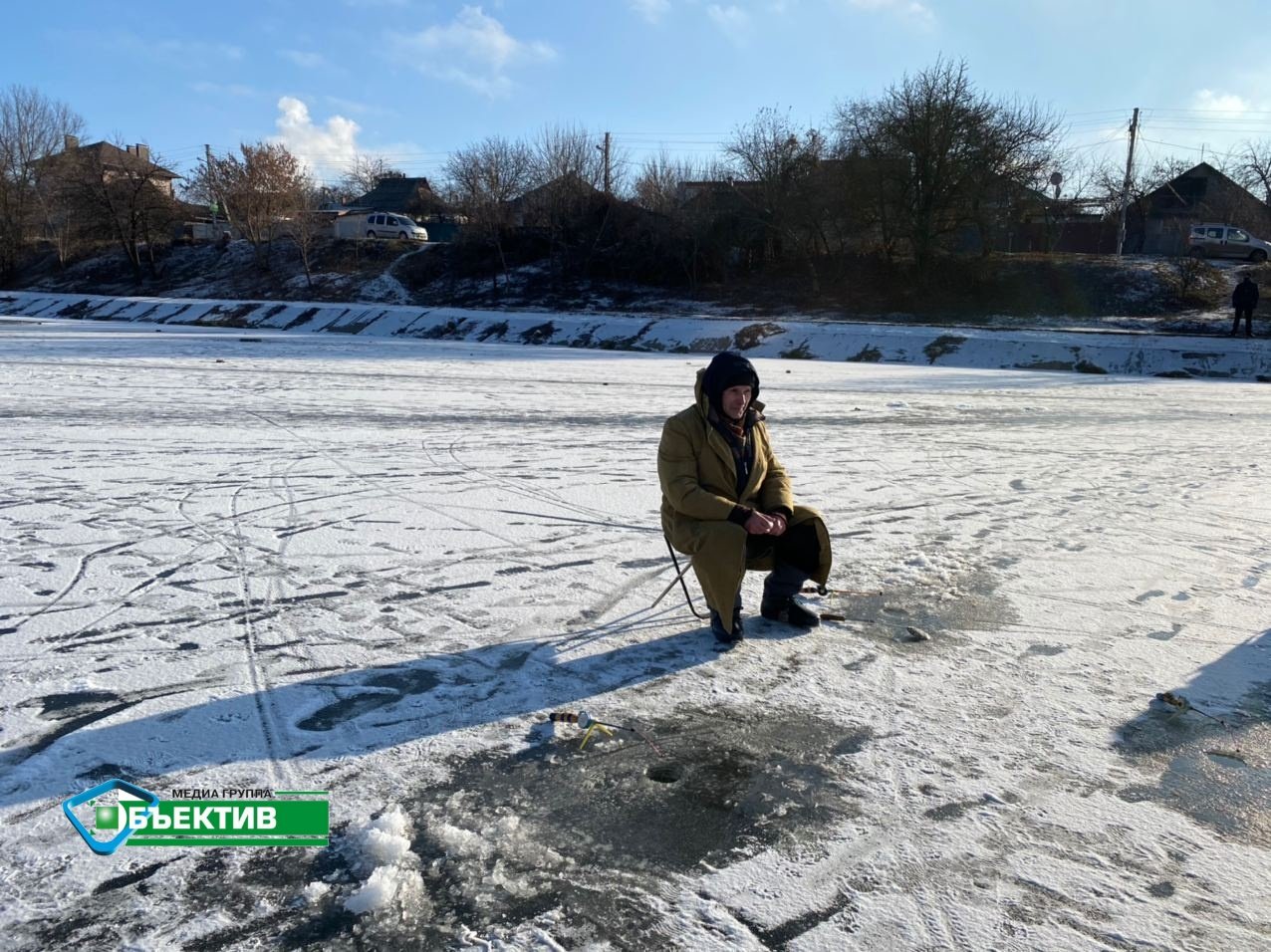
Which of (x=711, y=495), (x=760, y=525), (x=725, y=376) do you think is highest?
(x=725, y=376)

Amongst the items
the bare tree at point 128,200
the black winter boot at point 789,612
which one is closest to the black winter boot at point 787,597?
the black winter boot at point 789,612

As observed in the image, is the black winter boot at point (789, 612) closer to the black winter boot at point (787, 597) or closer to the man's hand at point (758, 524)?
the black winter boot at point (787, 597)

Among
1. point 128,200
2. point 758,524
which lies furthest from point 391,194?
point 758,524

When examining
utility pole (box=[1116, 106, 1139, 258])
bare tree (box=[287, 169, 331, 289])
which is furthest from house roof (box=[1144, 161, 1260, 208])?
bare tree (box=[287, 169, 331, 289])

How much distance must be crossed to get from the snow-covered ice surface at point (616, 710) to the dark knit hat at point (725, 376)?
1.33m

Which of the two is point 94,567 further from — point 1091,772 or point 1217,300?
point 1217,300

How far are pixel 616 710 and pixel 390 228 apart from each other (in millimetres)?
50699

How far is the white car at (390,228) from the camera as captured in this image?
50031mm

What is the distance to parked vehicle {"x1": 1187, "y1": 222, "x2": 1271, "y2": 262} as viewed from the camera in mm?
34844

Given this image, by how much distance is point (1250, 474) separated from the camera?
29.6 ft

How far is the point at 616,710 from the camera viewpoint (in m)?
3.91

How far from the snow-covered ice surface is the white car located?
4404 centimetres

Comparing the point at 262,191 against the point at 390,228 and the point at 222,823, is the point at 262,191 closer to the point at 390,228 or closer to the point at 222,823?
the point at 390,228

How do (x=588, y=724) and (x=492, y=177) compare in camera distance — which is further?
(x=492, y=177)
